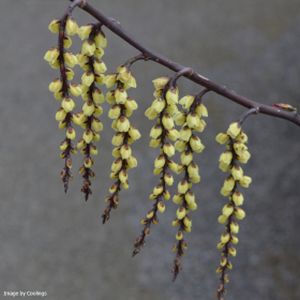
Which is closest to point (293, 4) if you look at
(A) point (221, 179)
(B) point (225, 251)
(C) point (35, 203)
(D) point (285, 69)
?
(D) point (285, 69)

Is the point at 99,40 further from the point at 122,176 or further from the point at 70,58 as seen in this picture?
the point at 122,176

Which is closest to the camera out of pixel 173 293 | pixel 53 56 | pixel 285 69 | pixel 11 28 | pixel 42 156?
pixel 53 56

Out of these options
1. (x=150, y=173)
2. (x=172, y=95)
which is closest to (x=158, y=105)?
(x=172, y=95)

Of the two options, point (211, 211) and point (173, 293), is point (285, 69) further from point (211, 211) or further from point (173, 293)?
point (173, 293)

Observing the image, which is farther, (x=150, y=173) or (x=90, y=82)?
(x=150, y=173)

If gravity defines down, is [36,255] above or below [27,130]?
below

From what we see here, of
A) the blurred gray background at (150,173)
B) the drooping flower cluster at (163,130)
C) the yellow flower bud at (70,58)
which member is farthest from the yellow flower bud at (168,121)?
the blurred gray background at (150,173)
